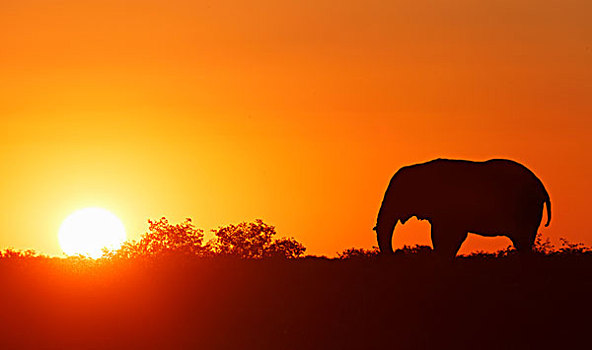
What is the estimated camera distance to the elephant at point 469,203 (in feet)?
94.9

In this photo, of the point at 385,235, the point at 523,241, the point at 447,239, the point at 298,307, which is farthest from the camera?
the point at 385,235

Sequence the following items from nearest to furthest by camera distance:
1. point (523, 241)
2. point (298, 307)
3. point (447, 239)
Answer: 1. point (298, 307)
2. point (523, 241)
3. point (447, 239)

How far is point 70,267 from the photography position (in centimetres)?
2588

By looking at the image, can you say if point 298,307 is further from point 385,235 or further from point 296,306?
point 385,235

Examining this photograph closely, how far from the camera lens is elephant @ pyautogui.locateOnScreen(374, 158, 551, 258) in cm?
2892

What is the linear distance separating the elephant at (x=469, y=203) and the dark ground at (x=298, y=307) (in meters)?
3.85

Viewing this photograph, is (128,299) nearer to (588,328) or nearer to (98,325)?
(98,325)

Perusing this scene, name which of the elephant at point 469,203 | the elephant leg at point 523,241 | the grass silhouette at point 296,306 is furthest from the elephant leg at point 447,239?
the grass silhouette at point 296,306

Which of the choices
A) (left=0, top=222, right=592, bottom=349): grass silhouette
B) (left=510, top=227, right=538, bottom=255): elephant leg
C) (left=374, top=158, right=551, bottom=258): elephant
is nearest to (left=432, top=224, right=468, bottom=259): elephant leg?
(left=374, top=158, right=551, bottom=258): elephant

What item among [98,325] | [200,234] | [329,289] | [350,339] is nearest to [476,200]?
[329,289]

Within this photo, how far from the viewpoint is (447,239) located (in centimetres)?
2923

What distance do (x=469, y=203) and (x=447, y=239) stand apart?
111 centimetres

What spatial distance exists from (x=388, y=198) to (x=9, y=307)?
1206 centimetres

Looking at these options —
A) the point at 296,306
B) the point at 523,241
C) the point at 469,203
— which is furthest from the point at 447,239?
the point at 296,306
